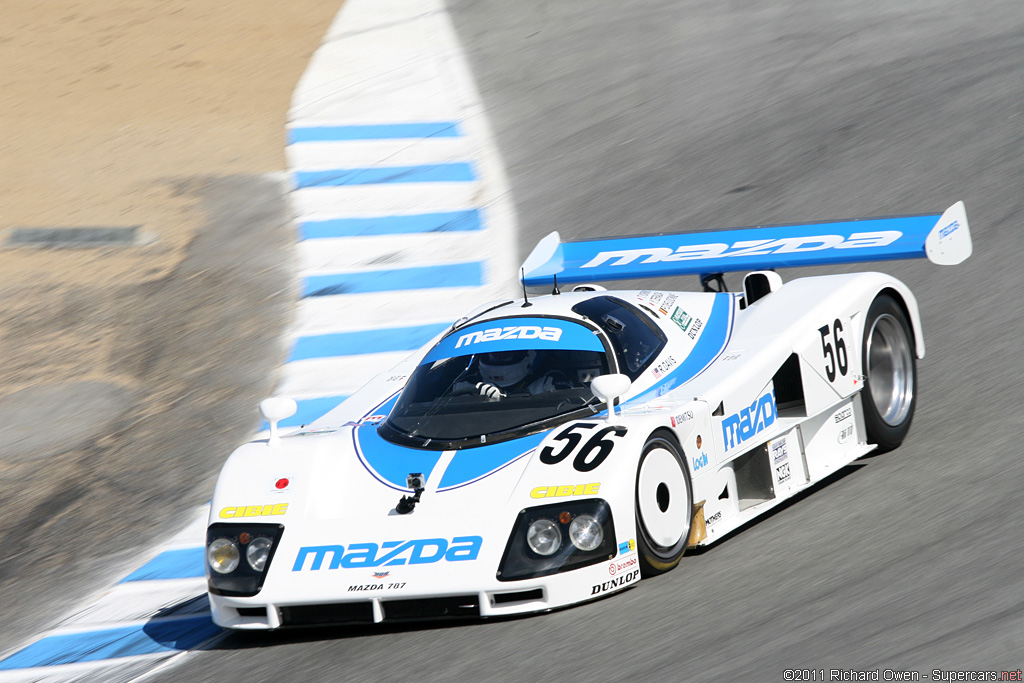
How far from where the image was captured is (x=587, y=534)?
5180 mm

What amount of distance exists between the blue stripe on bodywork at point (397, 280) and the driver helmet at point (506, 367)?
4.33 meters

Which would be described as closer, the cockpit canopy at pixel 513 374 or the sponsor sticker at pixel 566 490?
the sponsor sticker at pixel 566 490

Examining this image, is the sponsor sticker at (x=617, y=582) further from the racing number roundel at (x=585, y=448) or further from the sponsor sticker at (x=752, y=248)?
the sponsor sticker at (x=752, y=248)

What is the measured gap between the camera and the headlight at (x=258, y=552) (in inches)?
213

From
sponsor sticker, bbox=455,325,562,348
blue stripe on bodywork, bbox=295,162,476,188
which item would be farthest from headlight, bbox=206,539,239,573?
blue stripe on bodywork, bbox=295,162,476,188

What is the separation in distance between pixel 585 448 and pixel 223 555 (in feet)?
5.31

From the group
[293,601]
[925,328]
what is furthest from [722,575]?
[925,328]

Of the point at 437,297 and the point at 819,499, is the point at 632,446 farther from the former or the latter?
the point at 437,297

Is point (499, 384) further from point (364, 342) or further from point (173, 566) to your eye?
point (364, 342)

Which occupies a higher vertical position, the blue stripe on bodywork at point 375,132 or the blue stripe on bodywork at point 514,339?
the blue stripe on bodywork at point 375,132

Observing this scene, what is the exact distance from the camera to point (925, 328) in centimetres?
884

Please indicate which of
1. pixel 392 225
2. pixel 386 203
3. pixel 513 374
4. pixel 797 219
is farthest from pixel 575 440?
pixel 386 203

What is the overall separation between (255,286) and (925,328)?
18.0ft

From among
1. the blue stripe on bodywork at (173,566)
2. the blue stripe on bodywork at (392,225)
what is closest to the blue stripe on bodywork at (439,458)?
the blue stripe on bodywork at (173,566)
